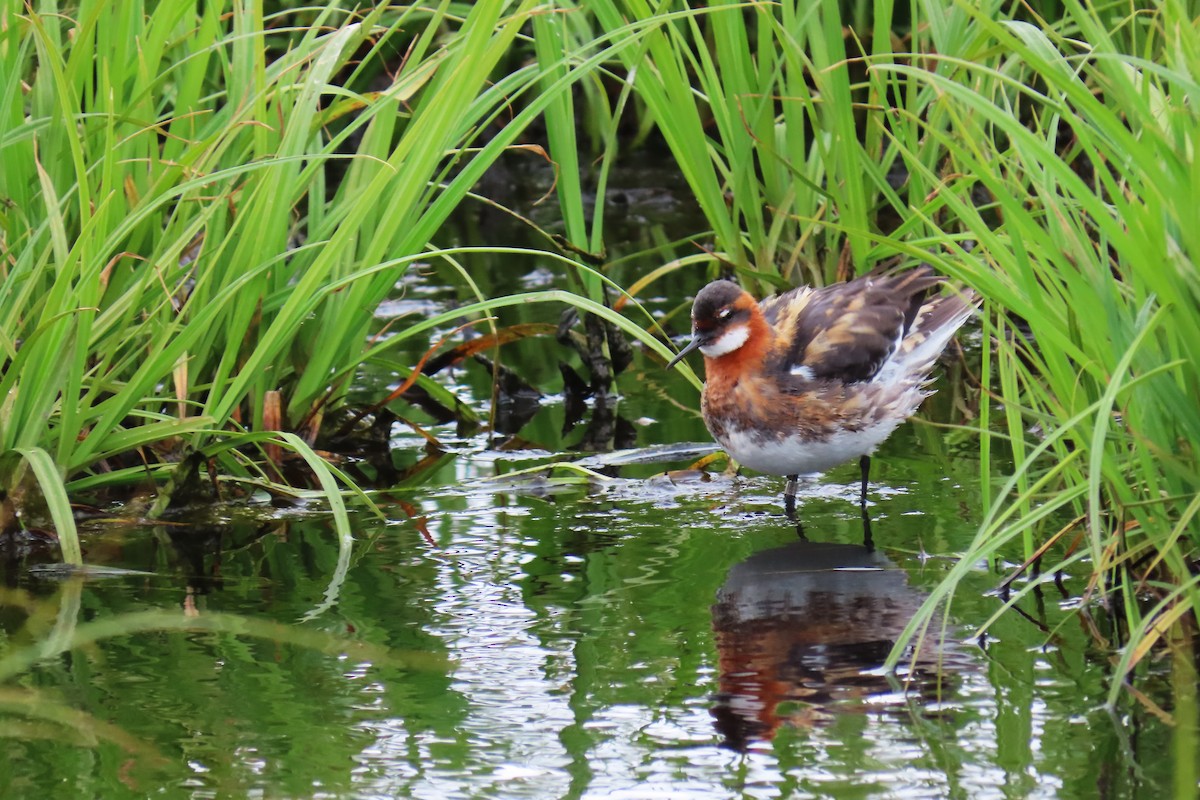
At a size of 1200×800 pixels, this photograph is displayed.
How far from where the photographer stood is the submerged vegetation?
11.3 feet

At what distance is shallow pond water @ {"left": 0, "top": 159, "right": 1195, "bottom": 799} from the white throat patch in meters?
0.44

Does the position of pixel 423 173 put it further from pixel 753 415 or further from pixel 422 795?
pixel 422 795

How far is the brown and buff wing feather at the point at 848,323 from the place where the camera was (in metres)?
5.31

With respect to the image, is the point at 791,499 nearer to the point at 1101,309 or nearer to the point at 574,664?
the point at 574,664

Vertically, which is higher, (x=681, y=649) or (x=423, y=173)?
(x=423, y=173)

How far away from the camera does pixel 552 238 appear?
19.1 feet

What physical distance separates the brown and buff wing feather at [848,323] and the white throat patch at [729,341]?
0.13 metres

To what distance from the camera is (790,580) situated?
14.7 feet

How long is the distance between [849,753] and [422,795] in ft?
Result: 2.87

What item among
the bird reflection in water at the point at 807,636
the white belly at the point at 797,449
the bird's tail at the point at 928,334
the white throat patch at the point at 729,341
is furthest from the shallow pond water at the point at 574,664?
the white throat patch at the point at 729,341

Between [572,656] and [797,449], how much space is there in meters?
1.41

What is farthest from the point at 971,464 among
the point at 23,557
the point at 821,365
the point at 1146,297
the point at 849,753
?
the point at 23,557

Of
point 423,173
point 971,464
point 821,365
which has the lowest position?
point 971,464

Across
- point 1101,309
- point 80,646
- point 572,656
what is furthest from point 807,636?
→ point 80,646
